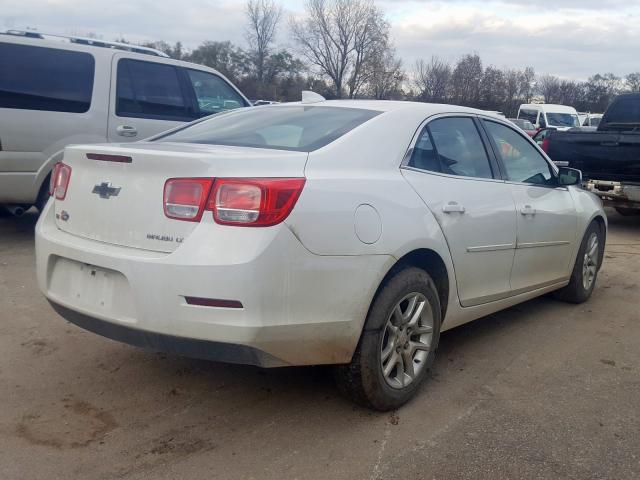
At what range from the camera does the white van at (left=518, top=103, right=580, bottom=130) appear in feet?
80.6

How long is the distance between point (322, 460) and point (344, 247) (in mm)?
948

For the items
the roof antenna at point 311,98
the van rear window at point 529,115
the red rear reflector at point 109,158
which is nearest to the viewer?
the red rear reflector at point 109,158

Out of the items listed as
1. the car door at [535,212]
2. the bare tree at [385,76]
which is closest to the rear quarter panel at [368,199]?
the car door at [535,212]

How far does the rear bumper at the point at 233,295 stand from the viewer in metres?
2.66

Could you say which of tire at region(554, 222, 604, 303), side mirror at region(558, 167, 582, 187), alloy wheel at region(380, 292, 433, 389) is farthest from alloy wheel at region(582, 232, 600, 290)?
alloy wheel at region(380, 292, 433, 389)

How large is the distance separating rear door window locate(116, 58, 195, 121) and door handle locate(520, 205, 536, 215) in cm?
436

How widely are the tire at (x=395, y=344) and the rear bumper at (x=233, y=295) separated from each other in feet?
0.35

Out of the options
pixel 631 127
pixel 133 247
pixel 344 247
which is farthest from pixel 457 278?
pixel 631 127

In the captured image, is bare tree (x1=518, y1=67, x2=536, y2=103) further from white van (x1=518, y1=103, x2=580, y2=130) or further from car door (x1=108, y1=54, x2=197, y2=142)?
car door (x1=108, y1=54, x2=197, y2=142)

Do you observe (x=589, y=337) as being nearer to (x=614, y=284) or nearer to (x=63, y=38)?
(x=614, y=284)

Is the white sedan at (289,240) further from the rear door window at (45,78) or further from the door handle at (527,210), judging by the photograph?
the rear door window at (45,78)

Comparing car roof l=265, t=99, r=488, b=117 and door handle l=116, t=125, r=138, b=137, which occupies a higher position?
car roof l=265, t=99, r=488, b=117

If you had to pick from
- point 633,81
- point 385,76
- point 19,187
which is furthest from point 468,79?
point 19,187

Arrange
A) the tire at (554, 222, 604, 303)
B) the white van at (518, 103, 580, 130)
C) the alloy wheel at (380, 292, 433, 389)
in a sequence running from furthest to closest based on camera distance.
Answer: the white van at (518, 103, 580, 130), the tire at (554, 222, 604, 303), the alloy wheel at (380, 292, 433, 389)
